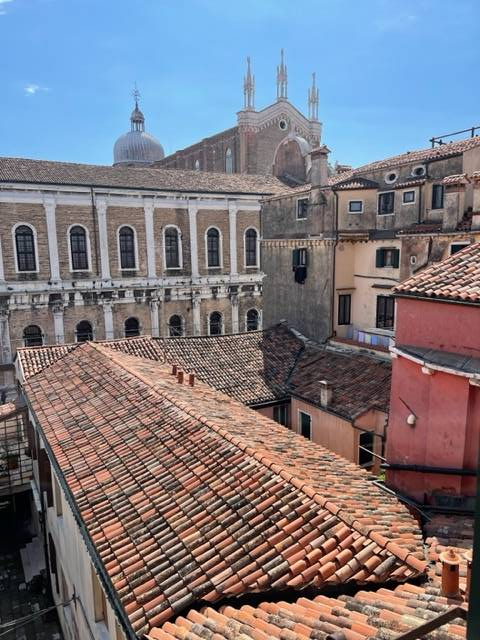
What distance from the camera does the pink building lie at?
22.9ft

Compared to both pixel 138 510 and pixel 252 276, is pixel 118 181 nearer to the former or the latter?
pixel 252 276

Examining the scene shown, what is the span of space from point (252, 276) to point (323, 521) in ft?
85.8

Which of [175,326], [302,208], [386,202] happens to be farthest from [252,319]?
[386,202]

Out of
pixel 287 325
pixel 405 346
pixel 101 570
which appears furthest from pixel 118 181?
pixel 101 570

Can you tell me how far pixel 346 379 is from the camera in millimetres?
14836

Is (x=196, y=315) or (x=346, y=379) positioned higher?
(x=196, y=315)

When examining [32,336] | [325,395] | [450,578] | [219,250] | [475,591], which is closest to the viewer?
[475,591]

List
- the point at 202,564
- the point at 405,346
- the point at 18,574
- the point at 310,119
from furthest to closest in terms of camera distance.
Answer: the point at 310,119 → the point at 18,574 → the point at 405,346 → the point at 202,564

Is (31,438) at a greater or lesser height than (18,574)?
greater

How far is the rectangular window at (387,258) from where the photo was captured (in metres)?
16.0

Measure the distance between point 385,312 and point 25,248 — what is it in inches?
720

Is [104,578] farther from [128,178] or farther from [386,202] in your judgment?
[128,178]

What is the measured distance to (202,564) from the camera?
492 cm

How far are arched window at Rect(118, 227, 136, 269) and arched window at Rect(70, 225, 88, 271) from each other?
1.98 metres
